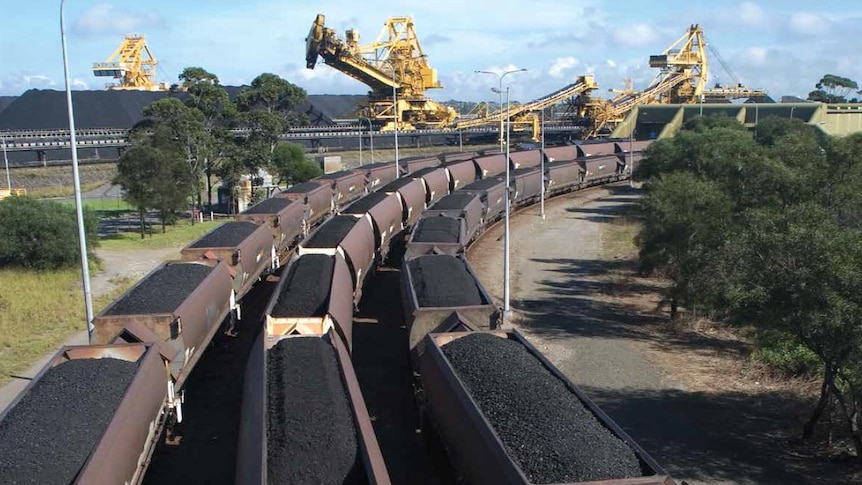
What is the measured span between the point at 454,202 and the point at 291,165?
22652 millimetres

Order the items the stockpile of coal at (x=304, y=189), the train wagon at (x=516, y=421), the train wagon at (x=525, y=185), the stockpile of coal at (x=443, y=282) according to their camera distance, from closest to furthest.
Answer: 1. the train wagon at (x=516, y=421)
2. the stockpile of coal at (x=443, y=282)
3. the stockpile of coal at (x=304, y=189)
4. the train wagon at (x=525, y=185)

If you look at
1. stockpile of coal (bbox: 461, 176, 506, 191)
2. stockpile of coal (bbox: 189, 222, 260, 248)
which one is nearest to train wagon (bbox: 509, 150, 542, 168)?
stockpile of coal (bbox: 461, 176, 506, 191)

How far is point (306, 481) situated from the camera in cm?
816

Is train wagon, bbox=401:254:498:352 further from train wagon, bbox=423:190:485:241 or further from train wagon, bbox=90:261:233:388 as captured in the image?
train wagon, bbox=423:190:485:241

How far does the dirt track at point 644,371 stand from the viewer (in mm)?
12766

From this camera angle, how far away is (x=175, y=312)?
13.8 meters

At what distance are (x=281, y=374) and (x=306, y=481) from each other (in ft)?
10.2

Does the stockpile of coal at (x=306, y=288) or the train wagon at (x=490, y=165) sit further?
the train wagon at (x=490, y=165)

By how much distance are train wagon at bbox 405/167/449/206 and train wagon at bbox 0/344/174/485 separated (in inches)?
899

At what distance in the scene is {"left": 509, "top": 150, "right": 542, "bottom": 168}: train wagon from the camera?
155 feet

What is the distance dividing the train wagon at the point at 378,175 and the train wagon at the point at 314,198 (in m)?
5.99

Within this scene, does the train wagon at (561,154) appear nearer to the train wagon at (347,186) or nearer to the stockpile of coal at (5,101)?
the train wagon at (347,186)

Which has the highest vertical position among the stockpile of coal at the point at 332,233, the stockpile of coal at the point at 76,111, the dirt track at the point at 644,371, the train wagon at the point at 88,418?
the stockpile of coal at the point at 76,111

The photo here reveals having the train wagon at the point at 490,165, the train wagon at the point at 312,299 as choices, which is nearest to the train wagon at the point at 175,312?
the train wagon at the point at 312,299
